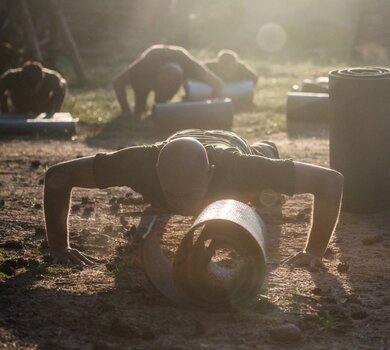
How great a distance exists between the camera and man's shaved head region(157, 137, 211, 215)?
217 inches

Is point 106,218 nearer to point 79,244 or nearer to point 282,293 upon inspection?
point 79,244

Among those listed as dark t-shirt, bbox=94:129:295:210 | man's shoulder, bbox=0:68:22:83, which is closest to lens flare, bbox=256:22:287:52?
man's shoulder, bbox=0:68:22:83

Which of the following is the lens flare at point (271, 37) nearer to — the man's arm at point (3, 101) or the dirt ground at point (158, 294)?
the man's arm at point (3, 101)

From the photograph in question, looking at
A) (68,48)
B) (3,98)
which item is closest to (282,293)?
(3,98)

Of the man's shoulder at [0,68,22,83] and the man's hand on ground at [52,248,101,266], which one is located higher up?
the man's shoulder at [0,68,22,83]

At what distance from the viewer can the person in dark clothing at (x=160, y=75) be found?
1459 centimetres

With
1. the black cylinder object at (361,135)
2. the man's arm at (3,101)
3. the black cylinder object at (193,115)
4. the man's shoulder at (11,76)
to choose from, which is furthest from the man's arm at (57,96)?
the black cylinder object at (361,135)

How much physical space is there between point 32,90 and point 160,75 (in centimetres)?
218

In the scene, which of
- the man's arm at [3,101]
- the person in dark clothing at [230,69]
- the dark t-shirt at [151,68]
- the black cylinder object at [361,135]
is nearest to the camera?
the black cylinder object at [361,135]

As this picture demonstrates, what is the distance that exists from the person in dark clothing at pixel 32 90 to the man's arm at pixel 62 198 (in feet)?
27.0

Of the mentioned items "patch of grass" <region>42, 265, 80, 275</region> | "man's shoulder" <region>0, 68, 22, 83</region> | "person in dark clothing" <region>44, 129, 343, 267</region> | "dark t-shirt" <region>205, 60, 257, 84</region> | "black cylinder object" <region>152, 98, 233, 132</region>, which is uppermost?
"person in dark clothing" <region>44, 129, 343, 267</region>

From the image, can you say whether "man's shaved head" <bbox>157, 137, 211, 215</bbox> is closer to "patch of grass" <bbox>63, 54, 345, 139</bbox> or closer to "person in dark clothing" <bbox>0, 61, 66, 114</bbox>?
"patch of grass" <bbox>63, 54, 345, 139</bbox>

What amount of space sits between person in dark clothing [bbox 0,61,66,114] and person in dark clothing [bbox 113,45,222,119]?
1049 mm

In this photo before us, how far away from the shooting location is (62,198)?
614 cm
